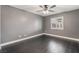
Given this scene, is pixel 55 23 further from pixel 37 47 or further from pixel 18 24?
pixel 18 24

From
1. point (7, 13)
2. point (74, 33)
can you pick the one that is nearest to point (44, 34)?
point (7, 13)

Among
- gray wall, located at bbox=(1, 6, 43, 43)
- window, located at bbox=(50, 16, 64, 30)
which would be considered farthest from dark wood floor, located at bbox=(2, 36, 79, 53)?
window, located at bbox=(50, 16, 64, 30)

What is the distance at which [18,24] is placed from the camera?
1704 mm

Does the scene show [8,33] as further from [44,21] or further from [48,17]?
[48,17]

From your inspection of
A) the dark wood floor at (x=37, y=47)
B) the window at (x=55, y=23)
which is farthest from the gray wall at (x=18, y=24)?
the window at (x=55, y=23)

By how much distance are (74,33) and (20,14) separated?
2.51 m

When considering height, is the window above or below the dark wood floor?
above

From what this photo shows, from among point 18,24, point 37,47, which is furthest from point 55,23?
point 18,24

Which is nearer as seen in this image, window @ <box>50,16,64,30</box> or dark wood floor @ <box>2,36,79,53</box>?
dark wood floor @ <box>2,36,79,53</box>

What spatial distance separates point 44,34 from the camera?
167cm

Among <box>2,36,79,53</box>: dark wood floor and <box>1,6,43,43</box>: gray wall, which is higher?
<box>1,6,43,43</box>: gray wall

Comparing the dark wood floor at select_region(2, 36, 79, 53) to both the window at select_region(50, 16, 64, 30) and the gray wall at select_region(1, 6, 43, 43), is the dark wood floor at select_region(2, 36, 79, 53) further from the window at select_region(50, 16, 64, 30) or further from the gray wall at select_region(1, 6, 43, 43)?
the window at select_region(50, 16, 64, 30)

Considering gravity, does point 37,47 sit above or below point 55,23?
below

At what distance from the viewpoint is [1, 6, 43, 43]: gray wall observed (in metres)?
1.66
